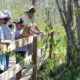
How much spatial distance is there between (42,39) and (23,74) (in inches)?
42.0

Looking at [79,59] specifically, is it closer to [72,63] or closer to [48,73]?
[72,63]

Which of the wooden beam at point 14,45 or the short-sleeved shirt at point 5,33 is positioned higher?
the short-sleeved shirt at point 5,33

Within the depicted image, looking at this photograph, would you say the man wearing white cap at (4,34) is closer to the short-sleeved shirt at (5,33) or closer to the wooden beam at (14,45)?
the short-sleeved shirt at (5,33)

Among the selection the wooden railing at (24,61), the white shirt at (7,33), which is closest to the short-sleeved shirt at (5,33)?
the white shirt at (7,33)

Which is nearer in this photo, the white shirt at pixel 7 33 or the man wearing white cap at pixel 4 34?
the man wearing white cap at pixel 4 34

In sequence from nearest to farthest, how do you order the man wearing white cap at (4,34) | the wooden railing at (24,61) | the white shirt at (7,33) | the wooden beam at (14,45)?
the wooden beam at (14,45)
the wooden railing at (24,61)
the man wearing white cap at (4,34)
the white shirt at (7,33)

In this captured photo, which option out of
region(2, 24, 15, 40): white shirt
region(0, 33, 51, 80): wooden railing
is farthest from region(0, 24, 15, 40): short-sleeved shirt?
region(0, 33, 51, 80): wooden railing

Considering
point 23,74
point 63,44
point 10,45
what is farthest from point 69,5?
point 10,45

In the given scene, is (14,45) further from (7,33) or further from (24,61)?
(24,61)

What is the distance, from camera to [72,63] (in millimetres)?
7969

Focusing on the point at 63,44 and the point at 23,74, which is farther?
the point at 63,44

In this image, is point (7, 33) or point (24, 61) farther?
point (24, 61)

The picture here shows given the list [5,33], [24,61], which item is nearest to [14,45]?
[5,33]

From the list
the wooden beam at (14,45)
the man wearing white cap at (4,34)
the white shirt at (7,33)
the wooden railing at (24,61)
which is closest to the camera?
the wooden beam at (14,45)
